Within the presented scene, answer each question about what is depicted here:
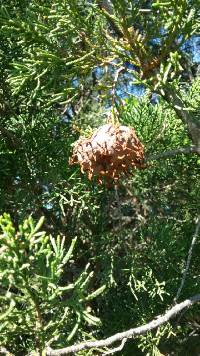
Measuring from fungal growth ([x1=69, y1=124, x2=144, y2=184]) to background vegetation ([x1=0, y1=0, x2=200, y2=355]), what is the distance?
10cm

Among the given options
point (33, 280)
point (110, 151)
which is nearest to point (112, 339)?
point (33, 280)

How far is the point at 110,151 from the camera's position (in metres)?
1.74

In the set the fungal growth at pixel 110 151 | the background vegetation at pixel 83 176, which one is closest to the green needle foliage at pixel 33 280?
the background vegetation at pixel 83 176

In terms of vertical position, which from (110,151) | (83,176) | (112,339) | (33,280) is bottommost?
(112,339)

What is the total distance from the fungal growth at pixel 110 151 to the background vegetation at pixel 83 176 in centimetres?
10

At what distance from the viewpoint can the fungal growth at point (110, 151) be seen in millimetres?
1750

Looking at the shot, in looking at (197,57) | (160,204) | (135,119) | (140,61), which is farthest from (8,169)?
(197,57)

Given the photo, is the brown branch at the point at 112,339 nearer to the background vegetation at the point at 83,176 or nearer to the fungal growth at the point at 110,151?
the background vegetation at the point at 83,176

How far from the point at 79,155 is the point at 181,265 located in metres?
1.63

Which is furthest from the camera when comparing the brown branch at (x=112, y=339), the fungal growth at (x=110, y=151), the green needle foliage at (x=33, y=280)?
the fungal growth at (x=110, y=151)

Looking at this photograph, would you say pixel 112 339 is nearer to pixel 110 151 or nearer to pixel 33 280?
pixel 33 280

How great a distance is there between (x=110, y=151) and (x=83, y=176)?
845 millimetres

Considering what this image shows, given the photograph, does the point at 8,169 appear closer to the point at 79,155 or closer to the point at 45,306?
the point at 79,155

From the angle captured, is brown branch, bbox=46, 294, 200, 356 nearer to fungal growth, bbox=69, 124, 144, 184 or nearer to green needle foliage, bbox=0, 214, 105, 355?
green needle foliage, bbox=0, 214, 105, 355
